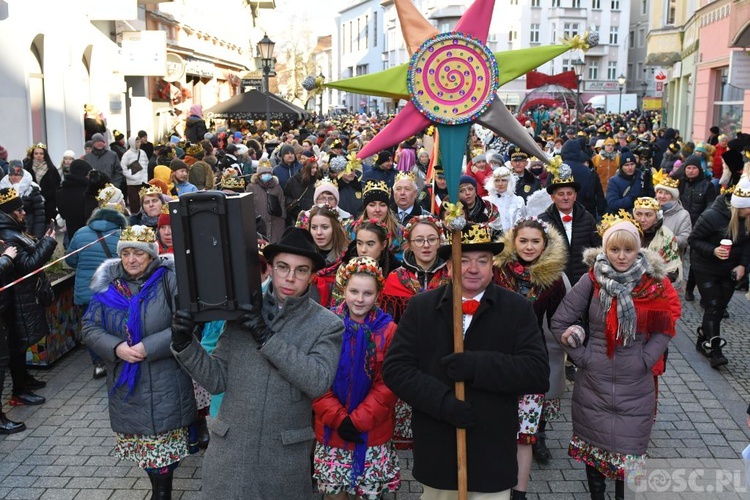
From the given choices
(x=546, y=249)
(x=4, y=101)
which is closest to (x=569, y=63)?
(x=4, y=101)

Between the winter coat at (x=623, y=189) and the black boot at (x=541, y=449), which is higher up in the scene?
the winter coat at (x=623, y=189)

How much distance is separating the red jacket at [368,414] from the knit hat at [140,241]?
1370mm

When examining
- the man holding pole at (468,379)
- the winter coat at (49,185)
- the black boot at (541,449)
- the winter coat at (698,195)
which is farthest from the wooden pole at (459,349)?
the winter coat at (49,185)

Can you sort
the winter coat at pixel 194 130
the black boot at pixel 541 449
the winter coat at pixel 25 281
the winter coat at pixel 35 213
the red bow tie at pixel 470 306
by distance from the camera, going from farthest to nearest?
1. the winter coat at pixel 194 130
2. the winter coat at pixel 35 213
3. the winter coat at pixel 25 281
4. the black boot at pixel 541 449
5. the red bow tie at pixel 470 306

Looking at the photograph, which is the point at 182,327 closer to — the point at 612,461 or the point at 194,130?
the point at 612,461

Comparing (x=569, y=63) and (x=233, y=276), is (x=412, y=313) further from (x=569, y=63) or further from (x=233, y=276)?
(x=569, y=63)

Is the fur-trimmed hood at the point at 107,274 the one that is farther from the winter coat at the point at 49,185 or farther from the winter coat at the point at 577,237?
the winter coat at the point at 49,185

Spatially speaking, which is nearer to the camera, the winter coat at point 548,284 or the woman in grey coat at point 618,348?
the woman in grey coat at point 618,348

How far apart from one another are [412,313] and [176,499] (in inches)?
94.5

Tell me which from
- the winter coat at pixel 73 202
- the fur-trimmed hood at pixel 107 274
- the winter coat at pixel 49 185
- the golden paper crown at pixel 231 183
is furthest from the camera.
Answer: the winter coat at pixel 49 185

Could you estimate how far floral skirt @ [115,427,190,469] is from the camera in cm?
465

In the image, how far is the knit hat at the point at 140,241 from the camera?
15.4 ft

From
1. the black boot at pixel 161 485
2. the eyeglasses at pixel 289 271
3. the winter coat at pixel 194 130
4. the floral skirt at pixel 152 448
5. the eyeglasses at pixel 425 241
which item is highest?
the winter coat at pixel 194 130

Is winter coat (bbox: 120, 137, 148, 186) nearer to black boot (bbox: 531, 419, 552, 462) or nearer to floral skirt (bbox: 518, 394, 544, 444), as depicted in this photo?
black boot (bbox: 531, 419, 552, 462)
